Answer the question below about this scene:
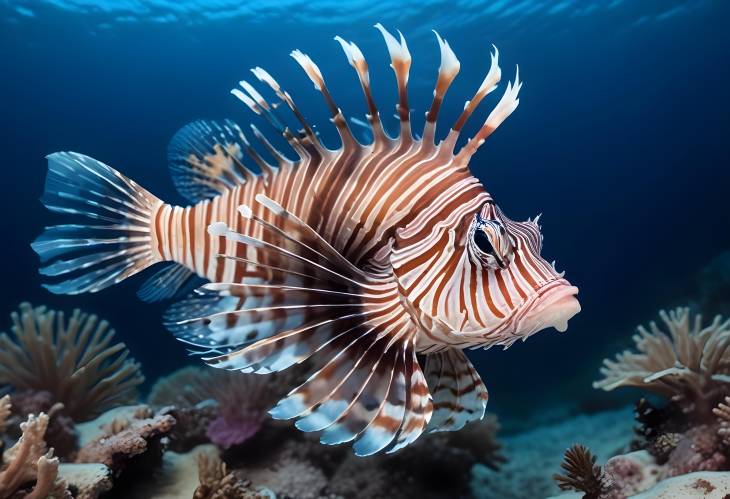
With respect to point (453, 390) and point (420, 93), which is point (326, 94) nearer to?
point (453, 390)

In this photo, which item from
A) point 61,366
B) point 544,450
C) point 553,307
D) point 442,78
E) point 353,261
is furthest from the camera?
point 544,450

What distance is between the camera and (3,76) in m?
22.1

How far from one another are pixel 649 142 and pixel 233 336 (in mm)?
39417

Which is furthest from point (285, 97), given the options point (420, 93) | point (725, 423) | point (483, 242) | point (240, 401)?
point (420, 93)

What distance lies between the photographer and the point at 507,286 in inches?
71.7

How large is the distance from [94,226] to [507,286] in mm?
2260

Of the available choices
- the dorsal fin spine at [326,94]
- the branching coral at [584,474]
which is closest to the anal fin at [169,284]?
the dorsal fin spine at [326,94]

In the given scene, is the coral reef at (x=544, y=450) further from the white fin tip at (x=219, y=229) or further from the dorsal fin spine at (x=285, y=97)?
the white fin tip at (x=219, y=229)

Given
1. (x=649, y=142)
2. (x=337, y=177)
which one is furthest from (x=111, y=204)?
(x=649, y=142)

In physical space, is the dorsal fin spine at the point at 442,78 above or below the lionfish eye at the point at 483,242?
above

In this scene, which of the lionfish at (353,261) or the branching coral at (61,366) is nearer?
the lionfish at (353,261)

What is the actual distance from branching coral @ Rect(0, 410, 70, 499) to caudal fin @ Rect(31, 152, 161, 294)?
73cm

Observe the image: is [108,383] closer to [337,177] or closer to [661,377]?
[337,177]

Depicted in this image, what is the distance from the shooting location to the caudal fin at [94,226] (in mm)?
2781
